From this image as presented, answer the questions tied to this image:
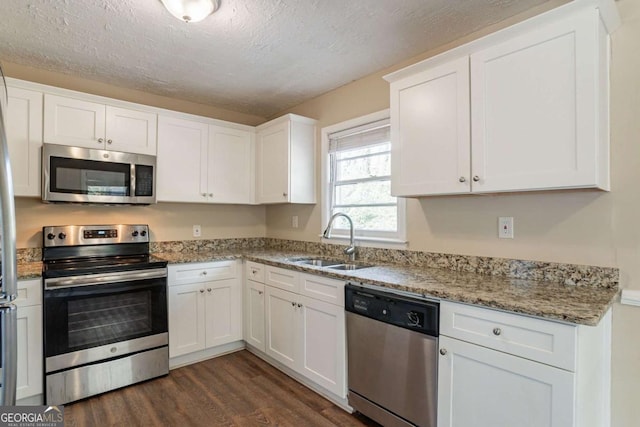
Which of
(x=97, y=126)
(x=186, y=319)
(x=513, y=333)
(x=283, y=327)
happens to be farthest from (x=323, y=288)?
(x=97, y=126)

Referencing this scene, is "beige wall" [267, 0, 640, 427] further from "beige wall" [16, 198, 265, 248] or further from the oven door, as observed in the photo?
"beige wall" [16, 198, 265, 248]

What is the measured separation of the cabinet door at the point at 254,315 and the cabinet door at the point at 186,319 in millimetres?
381

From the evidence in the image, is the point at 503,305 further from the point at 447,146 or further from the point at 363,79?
the point at 363,79

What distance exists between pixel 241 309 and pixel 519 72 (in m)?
2.72

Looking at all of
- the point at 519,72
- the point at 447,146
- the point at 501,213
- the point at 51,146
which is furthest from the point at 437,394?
the point at 51,146

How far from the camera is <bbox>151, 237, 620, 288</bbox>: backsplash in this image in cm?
171

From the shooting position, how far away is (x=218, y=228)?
3.67 m

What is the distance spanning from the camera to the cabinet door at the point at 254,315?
2910mm

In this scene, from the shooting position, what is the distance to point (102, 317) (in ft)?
7.93

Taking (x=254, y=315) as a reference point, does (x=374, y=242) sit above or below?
above

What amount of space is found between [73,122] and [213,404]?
89.4 inches

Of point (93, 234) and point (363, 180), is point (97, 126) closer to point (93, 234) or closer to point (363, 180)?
point (93, 234)

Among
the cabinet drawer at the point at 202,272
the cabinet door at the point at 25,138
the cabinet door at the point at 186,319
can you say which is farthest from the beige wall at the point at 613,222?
the cabinet door at the point at 25,138

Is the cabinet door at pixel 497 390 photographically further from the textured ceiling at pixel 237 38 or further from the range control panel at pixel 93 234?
the range control panel at pixel 93 234
